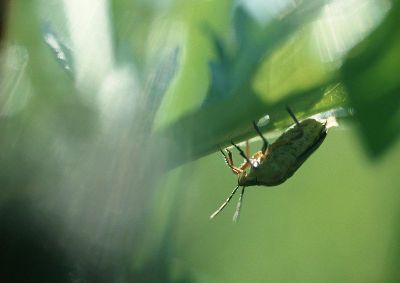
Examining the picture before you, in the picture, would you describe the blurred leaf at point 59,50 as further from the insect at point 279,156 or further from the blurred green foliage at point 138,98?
the insect at point 279,156

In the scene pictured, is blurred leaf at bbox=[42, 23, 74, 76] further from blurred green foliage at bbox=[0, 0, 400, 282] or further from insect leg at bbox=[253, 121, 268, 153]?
insect leg at bbox=[253, 121, 268, 153]

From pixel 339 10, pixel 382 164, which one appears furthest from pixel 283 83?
pixel 382 164

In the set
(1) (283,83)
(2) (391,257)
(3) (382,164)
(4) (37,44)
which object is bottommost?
(2) (391,257)

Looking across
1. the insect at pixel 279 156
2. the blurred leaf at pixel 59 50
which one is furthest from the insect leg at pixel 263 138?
the blurred leaf at pixel 59 50

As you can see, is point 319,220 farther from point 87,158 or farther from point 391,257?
point 87,158

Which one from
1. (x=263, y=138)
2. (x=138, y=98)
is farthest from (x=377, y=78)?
(x=138, y=98)

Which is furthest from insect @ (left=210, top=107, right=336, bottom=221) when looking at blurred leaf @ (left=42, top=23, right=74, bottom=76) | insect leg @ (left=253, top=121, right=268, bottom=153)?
blurred leaf @ (left=42, top=23, right=74, bottom=76)

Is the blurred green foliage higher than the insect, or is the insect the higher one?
the blurred green foliage
